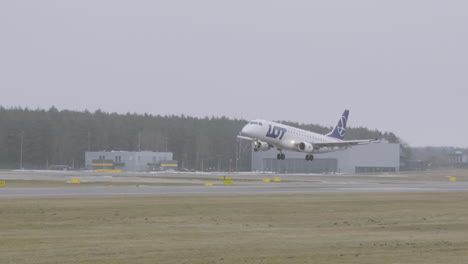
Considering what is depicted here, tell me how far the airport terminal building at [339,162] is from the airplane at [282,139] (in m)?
66.5

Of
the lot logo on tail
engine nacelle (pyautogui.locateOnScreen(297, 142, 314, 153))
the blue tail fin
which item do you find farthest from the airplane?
the lot logo on tail

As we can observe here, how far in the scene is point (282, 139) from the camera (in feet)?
311

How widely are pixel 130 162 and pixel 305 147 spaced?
7489cm

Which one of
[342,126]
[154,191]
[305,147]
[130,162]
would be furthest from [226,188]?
[130,162]

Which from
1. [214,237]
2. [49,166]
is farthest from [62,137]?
[214,237]

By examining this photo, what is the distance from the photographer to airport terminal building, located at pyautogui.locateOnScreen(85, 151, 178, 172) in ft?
542

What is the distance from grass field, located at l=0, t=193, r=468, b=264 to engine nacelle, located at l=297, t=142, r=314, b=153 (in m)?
44.1

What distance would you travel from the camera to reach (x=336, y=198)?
55.2 metres

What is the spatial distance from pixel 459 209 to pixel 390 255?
2292cm

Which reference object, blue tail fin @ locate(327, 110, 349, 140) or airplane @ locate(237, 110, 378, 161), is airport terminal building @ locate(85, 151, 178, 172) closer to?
blue tail fin @ locate(327, 110, 349, 140)

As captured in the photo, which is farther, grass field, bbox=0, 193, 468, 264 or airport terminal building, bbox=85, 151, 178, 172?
airport terminal building, bbox=85, 151, 178, 172

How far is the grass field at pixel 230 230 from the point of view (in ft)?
78.8

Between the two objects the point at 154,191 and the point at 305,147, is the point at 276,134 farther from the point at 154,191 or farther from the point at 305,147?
the point at 154,191

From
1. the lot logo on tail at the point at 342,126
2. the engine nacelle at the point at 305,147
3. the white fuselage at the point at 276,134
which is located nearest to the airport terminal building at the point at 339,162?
the lot logo on tail at the point at 342,126
